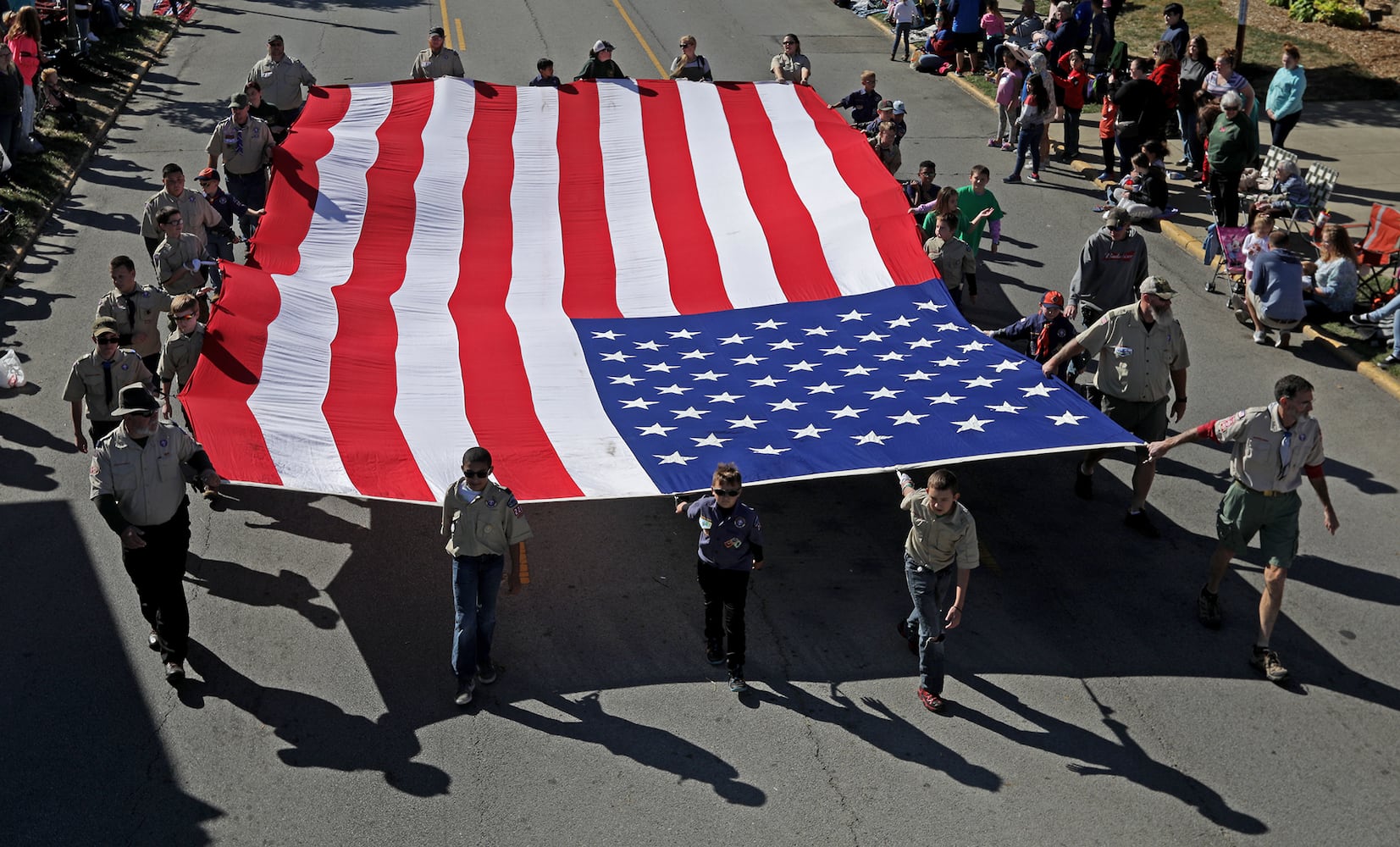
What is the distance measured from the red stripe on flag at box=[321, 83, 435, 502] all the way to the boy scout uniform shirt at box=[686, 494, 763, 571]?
5.89 feet

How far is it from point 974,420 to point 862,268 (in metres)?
2.91

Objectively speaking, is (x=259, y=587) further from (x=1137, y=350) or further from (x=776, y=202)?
(x=1137, y=350)

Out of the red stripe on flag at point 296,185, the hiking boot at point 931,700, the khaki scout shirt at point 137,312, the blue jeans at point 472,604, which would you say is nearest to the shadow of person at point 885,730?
the hiking boot at point 931,700

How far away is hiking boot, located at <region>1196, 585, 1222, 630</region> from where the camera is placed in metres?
8.66

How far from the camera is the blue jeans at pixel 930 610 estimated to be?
25.3 ft

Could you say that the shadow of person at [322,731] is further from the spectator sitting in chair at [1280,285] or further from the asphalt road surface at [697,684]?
the spectator sitting in chair at [1280,285]

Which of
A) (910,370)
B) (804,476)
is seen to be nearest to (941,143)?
(910,370)

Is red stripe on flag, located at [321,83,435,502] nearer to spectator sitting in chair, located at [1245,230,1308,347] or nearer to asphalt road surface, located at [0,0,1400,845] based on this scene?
asphalt road surface, located at [0,0,1400,845]

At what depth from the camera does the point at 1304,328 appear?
13.2 metres

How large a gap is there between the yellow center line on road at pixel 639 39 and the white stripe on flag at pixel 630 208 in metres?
7.01

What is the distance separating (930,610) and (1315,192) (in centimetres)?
1030

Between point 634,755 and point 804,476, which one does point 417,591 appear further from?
point 804,476

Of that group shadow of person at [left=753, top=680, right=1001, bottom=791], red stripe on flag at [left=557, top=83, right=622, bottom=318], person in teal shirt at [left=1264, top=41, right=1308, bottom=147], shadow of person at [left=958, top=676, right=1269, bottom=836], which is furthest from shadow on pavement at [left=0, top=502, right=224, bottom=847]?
person in teal shirt at [left=1264, top=41, right=1308, bottom=147]

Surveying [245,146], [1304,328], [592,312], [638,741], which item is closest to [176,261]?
[245,146]
